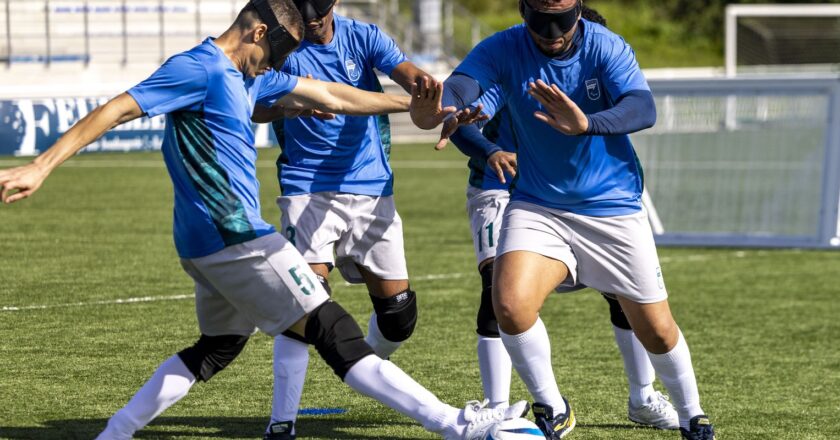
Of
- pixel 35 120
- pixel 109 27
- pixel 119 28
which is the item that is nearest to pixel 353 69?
pixel 35 120

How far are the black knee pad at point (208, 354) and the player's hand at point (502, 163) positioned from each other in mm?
1493

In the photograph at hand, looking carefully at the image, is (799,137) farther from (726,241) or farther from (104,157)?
(104,157)

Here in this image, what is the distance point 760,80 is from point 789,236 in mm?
1570

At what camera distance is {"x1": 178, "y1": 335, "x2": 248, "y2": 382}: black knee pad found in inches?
206

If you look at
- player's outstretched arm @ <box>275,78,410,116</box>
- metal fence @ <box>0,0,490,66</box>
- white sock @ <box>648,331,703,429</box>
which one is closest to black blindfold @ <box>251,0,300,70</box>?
player's outstretched arm @ <box>275,78,410,116</box>

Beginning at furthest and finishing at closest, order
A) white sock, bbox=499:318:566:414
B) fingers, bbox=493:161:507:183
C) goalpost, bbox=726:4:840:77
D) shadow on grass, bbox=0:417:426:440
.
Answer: goalpost, bbox=726:4:840:77, fingers, bbox=493:161:507:183, shadow on grass, bbox=0:417:426:440, white sock, bbox=499:318:566:414

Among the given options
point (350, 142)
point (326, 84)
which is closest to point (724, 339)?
point (350, 142)

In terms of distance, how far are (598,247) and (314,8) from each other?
1.73m

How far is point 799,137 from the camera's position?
13008 millimetres

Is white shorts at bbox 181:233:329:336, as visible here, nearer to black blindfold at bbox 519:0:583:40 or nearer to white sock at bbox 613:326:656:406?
black blindfold at bbox 519:0:583:40

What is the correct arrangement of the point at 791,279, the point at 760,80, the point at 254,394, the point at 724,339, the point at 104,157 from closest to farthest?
the point at 254,394 < the point at 724,339 < the point at 791,279 < the point at 760,80 < the point at 104,157

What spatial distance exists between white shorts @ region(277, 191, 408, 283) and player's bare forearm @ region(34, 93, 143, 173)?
5.89ft

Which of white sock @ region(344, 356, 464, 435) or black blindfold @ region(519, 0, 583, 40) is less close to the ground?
black blindfold @ region(519, 0, 583, 40)

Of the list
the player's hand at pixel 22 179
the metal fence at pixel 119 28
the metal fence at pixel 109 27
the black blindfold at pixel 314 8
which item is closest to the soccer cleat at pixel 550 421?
the black blindfold at pixel 314 8
